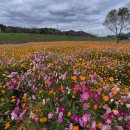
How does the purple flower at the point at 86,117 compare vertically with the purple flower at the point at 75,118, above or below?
above

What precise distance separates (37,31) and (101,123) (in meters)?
83.6

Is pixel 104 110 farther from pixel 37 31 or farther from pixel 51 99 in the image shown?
Answer: pixel 37 31

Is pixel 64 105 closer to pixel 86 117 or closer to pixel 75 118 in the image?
pixel 75 118

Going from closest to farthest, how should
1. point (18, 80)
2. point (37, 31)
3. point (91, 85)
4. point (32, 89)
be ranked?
point (91, 85) → point (32, 89) → point (18, 80) → point (37, 31)

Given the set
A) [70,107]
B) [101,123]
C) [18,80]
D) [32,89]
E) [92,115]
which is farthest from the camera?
[18,80]

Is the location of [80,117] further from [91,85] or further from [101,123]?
[91,85]

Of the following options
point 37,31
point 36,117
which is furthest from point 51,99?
point 37,31

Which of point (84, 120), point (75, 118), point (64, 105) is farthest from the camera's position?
point (64, 105)

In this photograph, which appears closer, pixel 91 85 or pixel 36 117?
pixel 36 117

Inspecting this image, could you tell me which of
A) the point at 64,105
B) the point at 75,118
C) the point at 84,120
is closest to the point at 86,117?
the point at 84,120

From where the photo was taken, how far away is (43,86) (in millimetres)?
5031

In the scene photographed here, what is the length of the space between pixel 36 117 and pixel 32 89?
1.51 m

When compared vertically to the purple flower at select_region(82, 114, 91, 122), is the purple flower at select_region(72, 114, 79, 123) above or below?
below

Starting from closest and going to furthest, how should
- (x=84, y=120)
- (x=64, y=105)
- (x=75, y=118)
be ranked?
(x=84, y=120)
(x=75, y=118)
(x=64, y=105)
